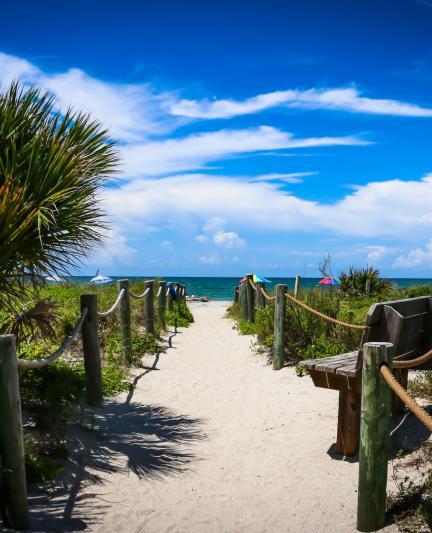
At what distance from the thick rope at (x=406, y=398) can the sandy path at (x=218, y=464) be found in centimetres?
101

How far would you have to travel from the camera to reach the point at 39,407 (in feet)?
17.8

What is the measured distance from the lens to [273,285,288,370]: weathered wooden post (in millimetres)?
8648

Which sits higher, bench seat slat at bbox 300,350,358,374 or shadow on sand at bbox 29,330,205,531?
bench seat slat at bbox 300,350,358,374

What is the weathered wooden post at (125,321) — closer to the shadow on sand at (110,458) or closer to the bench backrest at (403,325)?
the shadow on sand at (110,458)

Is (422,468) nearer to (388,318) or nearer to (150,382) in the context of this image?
(388,318)

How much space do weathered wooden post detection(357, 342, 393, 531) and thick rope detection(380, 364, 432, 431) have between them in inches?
3.0

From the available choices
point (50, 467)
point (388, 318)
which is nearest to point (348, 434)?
point (388, 318)

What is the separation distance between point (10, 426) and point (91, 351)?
9.37 feet

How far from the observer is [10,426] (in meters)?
3.34

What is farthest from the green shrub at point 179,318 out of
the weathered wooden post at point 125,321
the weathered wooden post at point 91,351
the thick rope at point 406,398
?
the thick rope at point 406,398

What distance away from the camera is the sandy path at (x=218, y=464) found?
3.91 meters

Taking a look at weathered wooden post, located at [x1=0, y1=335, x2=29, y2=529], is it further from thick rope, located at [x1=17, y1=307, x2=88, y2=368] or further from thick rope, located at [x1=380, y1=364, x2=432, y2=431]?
thick rope, located at [x1=380, y1=364, x2=432, y2=431]

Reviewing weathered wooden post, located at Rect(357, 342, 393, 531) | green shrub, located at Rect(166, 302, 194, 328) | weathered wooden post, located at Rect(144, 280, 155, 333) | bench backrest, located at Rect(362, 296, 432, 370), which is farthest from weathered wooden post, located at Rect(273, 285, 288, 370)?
green shrub, located at Rect(166, 302, 194, 328)

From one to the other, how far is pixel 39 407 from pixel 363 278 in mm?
12553
